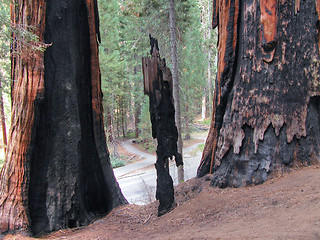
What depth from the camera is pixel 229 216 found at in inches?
114

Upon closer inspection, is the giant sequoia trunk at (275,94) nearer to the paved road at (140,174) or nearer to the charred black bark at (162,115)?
the charred black bark at (162,115)

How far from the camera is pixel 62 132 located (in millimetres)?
4062

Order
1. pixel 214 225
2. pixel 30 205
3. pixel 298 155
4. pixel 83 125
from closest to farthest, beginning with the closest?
pixel 214 225
pixel 298 155
pixel 30 205
pixel 83 125

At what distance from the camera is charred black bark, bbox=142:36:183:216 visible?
12.4ft

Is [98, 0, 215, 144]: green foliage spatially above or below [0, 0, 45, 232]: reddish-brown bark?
above

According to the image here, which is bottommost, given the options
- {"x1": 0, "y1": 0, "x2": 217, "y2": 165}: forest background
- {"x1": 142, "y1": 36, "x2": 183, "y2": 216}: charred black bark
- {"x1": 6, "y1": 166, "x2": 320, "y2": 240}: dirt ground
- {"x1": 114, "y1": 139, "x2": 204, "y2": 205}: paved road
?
{"x1": 114, "y1": 139, "x2": 204, "y2": 205}: paved road

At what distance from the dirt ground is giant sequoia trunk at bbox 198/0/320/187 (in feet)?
0.93

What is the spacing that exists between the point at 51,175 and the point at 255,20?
391 cm

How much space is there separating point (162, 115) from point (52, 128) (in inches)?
68.6

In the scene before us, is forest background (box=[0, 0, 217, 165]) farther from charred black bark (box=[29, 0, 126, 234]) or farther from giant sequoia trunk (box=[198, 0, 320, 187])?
giant sequoia trunk (box=[198, 0, 320, 187])

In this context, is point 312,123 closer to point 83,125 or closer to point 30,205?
point 83,125

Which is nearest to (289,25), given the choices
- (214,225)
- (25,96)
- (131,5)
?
(214,225)

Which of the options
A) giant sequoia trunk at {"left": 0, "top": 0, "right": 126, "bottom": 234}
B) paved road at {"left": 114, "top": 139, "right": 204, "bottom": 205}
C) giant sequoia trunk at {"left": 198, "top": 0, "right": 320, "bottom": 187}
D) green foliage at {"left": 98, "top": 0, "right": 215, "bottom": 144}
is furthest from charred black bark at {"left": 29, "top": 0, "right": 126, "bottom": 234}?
paved road at {"left": 114, "top": 139, "right": 204, "bottom": 205}

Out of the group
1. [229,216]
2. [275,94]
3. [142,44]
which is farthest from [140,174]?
[229,216]
